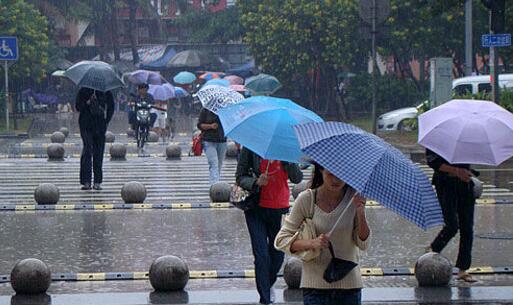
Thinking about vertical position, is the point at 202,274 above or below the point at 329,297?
below

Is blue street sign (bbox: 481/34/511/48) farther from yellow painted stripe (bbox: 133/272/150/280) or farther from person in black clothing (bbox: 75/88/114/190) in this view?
yellow painted stripe (bbox: 133/272/150/280)

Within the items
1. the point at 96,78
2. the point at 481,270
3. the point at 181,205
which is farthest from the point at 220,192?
the point at 481,270

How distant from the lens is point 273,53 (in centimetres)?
4684

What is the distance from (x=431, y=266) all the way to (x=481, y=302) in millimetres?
672

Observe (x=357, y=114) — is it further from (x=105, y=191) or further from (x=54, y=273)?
(x=54, y=273)

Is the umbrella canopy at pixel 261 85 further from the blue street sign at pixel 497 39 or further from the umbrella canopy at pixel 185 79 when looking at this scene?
the umbrella canopy at pixel 185 79

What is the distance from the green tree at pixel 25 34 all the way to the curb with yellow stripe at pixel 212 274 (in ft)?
119

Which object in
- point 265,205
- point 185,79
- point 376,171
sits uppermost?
point 376,171

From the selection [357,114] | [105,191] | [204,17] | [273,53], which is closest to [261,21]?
[273,53]

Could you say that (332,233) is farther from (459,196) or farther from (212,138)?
(212,138)

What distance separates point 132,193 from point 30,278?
22.4 ft

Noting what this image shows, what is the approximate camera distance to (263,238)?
29.1 ft

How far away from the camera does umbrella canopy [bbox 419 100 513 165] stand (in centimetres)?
905

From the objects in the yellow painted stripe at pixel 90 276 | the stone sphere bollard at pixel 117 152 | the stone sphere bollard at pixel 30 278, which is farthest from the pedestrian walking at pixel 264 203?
the stone sphere bollard at pixel 117 152
